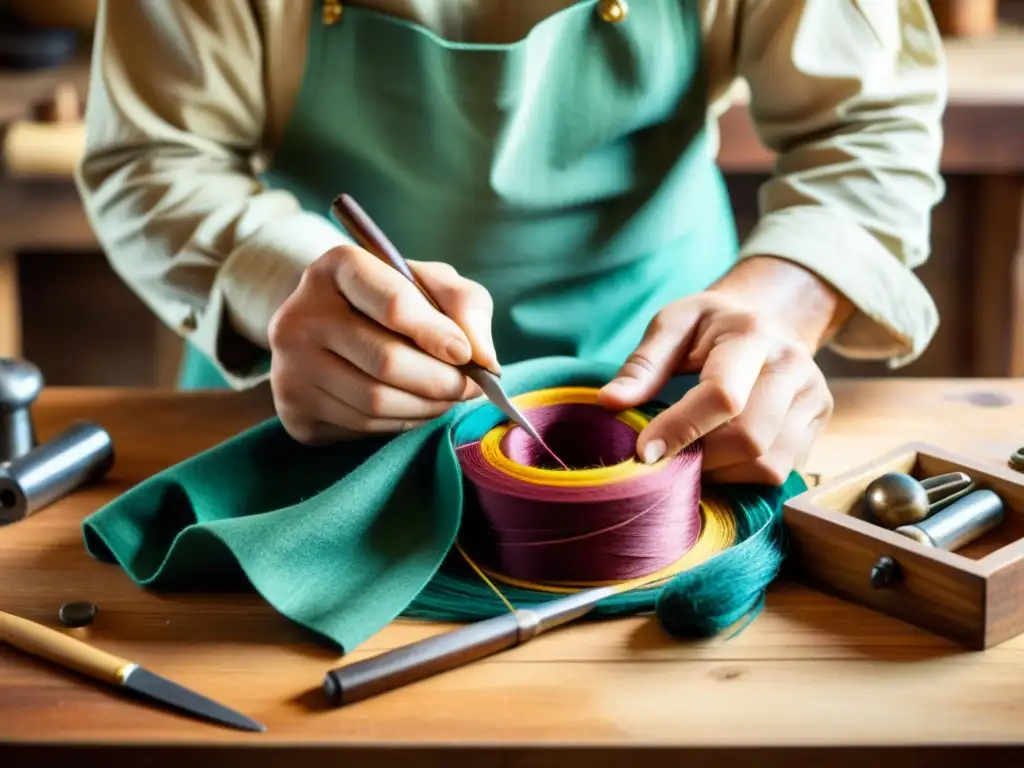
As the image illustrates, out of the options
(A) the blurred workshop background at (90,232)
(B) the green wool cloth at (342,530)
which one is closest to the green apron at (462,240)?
(B) the green wool cloth at (342,530)

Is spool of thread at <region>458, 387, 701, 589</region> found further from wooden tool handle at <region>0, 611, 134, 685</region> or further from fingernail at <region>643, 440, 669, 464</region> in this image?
wooden tool handle at <region>0, 611, 134, 685</region>

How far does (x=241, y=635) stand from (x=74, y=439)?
0.34m

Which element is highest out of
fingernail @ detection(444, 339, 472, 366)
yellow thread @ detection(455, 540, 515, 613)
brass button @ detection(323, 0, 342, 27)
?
brass button @ detection(323, 0, 342, 27)

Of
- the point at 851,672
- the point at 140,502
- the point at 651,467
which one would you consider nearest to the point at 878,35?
the point at 651,467

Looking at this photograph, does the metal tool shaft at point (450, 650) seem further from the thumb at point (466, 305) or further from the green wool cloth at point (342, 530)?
the thumb at point (466, 305)

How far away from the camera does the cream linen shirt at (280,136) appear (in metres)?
1.20

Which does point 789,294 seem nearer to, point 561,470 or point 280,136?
point 561,470

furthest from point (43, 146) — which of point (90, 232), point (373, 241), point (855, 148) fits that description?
point (855, 148)

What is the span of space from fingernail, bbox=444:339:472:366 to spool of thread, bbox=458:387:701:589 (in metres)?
0.07

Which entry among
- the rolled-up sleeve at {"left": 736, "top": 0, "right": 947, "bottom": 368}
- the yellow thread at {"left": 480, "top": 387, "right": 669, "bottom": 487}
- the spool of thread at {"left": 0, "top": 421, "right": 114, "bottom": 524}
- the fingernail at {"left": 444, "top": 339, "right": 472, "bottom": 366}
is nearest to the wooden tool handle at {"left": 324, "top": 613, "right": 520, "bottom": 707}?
the yellow thread at {"left": 480, "top": 387, "right": 669, "bottom": 487}

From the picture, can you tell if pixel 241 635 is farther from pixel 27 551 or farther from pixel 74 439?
pixel 74 439

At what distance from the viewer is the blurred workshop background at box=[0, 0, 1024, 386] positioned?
207cm

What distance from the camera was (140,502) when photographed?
3.31 feet

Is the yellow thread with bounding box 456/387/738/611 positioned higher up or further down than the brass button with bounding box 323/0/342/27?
further down
